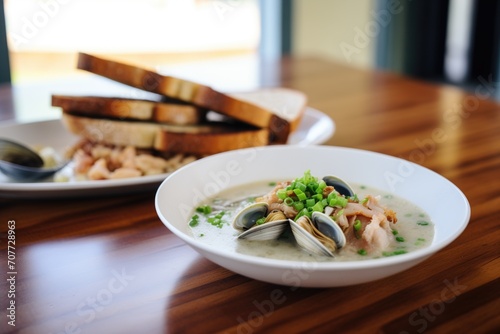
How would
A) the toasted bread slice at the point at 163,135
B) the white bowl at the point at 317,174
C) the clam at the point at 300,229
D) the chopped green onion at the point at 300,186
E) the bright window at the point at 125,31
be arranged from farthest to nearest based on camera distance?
the bright window at the point at 125,31 → the toasted bread slice at the point at 163,135 → the chopped green onion at the point at 300,186 → the clam at the point at 300,229 → the white bowl at the point at 317,174

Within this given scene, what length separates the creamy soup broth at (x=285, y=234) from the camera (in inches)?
45.9

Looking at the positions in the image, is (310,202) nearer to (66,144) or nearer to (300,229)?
(300,229)

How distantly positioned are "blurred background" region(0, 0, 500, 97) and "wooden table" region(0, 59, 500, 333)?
3268 mm

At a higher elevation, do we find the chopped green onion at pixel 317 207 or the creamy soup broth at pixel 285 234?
the chopped green onion at pixel 317 207

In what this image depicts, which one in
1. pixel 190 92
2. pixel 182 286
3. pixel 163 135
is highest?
pixel 190 92

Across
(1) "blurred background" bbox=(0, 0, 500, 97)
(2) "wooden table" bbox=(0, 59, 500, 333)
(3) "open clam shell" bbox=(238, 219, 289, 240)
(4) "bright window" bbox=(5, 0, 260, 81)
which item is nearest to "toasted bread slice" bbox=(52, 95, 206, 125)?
(2) "wooden table" bbox=(0, 59, 500, 333)

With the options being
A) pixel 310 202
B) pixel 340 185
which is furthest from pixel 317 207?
pixel 340 185

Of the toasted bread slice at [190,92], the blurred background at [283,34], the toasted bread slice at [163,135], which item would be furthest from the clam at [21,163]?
the blurred background at [283,34]

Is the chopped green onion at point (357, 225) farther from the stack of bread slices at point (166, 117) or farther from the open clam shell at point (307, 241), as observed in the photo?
the stack of bread slices at point (166, 117)

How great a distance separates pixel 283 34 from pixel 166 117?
10.7 ft

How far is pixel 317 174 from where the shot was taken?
63.9 inches

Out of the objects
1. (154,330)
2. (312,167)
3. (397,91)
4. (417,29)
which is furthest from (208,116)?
(417,29)

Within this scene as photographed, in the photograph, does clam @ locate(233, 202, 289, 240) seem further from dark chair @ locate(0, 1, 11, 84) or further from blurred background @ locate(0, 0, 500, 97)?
blurred background @ locate(0, 0, 500, 97)

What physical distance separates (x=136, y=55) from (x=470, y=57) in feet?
10.3
